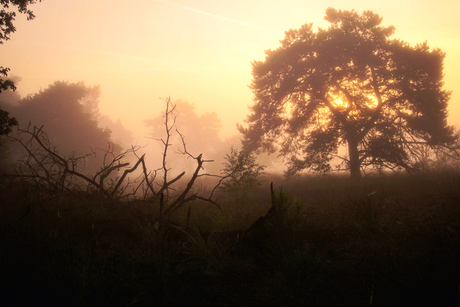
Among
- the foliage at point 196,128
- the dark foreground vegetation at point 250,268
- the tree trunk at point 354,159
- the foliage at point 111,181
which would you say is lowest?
the dark foreground vegetation at point 250,268

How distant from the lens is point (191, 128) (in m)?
51.3

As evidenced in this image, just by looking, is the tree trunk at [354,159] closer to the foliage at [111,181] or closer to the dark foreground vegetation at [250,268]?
the foliage at [111,181]

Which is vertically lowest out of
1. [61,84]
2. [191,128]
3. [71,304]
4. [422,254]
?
[71,304]

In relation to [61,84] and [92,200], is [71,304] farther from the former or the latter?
[61,84]

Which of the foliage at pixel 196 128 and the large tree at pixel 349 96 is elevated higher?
the foliage at pixel 196 128

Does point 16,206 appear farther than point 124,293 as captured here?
Yes

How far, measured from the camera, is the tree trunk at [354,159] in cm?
1196

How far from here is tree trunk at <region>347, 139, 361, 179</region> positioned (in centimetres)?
1196

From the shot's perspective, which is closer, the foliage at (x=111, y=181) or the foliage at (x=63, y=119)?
the foliage at (x=111, y=181)

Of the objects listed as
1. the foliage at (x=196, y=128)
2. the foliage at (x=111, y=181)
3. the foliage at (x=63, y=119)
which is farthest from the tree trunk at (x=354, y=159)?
the foliage at (x=196, y=128)

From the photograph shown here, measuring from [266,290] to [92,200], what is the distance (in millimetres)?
4027

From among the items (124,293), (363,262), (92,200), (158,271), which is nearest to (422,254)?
(363,262)

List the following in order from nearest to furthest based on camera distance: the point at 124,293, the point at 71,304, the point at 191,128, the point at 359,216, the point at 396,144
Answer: the point at 71,304 < the point at 124,293 < the point at 359,216 < the point at 396,144 < the point at 191,128

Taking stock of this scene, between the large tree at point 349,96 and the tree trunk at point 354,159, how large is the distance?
0.05m
